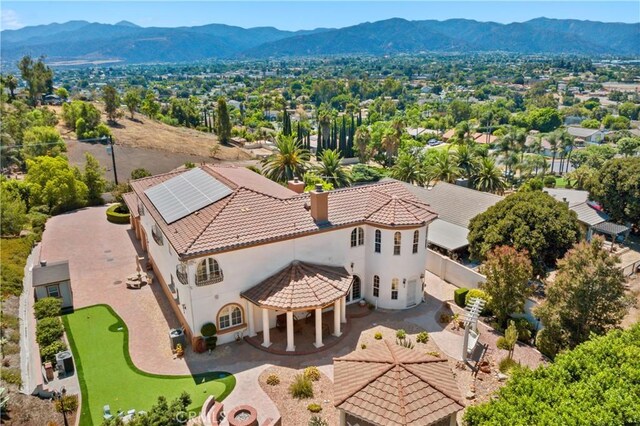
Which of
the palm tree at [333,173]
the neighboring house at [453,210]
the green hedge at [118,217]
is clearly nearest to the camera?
the neighboring house at [453,210]

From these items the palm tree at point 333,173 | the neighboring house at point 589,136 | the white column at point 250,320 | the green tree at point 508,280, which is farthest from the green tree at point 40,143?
the neighboring house at point 589,136

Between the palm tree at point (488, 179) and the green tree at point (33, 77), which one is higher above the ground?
the green tree at point (33, 77)

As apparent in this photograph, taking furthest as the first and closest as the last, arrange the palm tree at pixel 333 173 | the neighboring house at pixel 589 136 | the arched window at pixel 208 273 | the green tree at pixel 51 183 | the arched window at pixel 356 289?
the neighboring house at pixel 589 136, the palm tree at pixel 333 173, the green tree at pixel 51 183, the arched window at pixel 356 289, the arched window at pixel 208 273

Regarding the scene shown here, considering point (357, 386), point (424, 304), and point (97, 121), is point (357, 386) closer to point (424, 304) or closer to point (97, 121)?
point (424, 304)

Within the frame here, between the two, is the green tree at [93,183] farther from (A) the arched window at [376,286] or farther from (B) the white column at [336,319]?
(B) the white column at [336,319]

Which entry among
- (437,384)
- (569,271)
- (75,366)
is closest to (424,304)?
(569,271)

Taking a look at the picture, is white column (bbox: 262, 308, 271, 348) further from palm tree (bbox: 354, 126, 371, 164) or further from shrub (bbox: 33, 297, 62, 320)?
palm tree (bbox: 354, 126, 371, 164)

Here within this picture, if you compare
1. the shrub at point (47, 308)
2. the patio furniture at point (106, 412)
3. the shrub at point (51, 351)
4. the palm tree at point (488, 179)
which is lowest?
the patio furniture at point (106, 412)
